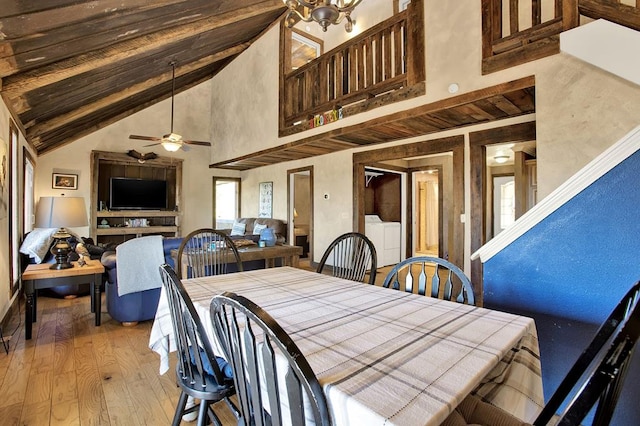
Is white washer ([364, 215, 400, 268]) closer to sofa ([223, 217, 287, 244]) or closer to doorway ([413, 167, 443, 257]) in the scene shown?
doorway ([413, 167, 443, 257])

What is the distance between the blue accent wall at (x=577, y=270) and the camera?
154 centimetres

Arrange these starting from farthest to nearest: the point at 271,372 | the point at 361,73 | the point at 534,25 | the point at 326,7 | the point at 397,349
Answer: the point at 361,73
the point at 534,25
the point at 326,7
the point at 397,349
the point at 271,372

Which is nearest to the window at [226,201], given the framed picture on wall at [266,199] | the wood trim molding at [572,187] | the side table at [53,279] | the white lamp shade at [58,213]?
the framed picture on wall at [266,199]

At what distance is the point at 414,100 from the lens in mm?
3555

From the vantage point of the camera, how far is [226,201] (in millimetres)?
10320

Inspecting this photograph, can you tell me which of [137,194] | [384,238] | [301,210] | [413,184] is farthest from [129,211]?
[413,184]

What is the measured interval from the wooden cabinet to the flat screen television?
138 mm

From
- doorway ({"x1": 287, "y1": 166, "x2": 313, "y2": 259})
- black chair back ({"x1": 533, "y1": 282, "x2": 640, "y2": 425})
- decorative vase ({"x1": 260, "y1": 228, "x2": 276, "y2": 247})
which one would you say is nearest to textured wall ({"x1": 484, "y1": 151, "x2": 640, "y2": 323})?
black chair back ({"x1": 533, "y1": 282, "x2": 640, "y2": 425})

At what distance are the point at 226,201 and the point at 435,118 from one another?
7.97 metres

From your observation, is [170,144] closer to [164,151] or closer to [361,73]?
[164,151]

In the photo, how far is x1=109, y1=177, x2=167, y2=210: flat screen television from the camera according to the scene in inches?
294

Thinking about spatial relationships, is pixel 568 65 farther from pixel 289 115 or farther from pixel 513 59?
pixel 289 115

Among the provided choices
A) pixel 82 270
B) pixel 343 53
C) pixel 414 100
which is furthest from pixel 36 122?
pixel 414 100

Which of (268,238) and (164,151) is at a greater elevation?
(164,151)
